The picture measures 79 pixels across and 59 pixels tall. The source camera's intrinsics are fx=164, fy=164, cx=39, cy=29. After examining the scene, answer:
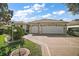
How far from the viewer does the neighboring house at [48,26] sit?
4.62 ft

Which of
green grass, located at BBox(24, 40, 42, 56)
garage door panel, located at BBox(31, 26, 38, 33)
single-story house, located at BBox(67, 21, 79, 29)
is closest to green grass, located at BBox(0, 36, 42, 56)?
green grass, located at BBox(24, 40, 42, 56)

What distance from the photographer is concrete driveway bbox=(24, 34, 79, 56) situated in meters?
1.40

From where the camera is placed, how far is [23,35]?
1.42 meters

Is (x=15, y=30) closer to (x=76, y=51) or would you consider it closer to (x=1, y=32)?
(x=1, y=32)

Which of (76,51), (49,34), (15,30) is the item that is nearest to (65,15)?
(49,34)

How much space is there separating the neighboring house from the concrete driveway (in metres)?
0.05

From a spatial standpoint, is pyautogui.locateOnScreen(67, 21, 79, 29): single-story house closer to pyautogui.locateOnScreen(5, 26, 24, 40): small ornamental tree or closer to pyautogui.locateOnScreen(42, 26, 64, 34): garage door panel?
pyautogui.locateOnScreen(42, 26, 64, 34): garage door panel

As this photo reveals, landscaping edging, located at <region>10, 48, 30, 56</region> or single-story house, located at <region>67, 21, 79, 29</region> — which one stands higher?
single-story house, located at <region>67, 21, 79, 29</region>

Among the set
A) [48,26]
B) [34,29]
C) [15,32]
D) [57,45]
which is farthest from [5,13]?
[57,45]

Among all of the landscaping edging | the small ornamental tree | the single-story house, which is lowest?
the landscaping edging

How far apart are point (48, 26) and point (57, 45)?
0.59ft

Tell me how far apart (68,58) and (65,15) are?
37cm

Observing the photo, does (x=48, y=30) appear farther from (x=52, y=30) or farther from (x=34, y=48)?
(x=34, y=48)

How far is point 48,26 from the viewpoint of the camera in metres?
1.42
